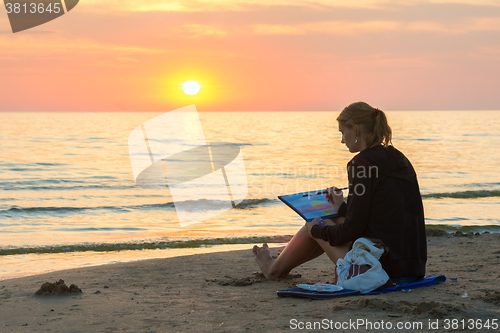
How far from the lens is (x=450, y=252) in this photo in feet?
19.1

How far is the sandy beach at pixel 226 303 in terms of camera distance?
116 inches

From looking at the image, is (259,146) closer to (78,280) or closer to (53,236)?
(53,236)

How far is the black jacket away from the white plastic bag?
79 mm

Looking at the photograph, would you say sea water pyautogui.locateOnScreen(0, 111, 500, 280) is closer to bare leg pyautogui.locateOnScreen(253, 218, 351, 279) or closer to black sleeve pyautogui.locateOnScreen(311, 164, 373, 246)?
bare leg pyautogui.locateOnScreen(253, 218, 351, 279)

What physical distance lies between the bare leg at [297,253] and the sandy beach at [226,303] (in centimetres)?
13

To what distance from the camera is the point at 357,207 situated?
3238 mm

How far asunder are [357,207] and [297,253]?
909mm

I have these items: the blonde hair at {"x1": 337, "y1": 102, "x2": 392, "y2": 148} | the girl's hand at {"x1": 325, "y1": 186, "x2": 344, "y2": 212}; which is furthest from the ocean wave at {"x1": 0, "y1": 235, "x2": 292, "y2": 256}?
the blonde hair at {"x1": 337, "y1": 102, "x2": 392, "y2": 148}

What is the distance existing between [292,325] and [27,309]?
85.7 inches

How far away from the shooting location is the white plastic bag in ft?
10.7

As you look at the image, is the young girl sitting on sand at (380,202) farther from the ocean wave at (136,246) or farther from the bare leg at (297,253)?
the ocean wave at (136,246)

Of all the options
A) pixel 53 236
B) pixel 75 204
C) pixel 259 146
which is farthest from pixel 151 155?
pixel 53 236

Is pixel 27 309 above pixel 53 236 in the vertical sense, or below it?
above

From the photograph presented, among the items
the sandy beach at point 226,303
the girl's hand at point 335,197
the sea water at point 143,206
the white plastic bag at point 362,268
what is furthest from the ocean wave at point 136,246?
the white plastic bag at point 362,268
